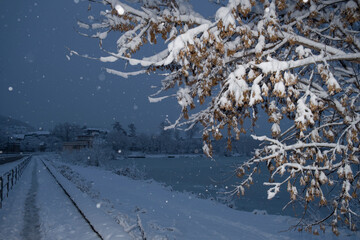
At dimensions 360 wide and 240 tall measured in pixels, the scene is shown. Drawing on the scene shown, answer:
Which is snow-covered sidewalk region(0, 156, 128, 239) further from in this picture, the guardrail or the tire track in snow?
the guardrail

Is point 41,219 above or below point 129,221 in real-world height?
above

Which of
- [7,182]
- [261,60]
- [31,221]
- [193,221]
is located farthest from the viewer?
[7,182]

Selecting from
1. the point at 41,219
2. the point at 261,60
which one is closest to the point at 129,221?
the point at 41,219

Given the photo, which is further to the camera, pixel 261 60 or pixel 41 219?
pixel 41 219

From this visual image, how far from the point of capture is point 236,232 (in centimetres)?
920

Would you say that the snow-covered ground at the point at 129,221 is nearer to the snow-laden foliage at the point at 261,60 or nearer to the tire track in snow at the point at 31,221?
the tire track in snow at the point at 31,221

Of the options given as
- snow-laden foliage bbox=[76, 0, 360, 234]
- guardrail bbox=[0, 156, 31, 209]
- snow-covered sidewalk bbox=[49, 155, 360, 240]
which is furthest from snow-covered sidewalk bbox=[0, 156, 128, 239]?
snow-laden foliage bbox=[76, 0, 360, 234]

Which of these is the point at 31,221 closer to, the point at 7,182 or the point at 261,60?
the point at 7,182

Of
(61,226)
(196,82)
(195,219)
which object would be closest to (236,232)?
(195,219)

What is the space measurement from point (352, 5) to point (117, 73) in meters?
3.28

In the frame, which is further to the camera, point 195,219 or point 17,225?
point 195,219

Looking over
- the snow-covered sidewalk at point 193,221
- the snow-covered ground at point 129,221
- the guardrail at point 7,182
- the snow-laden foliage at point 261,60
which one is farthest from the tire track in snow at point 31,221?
the snow-laden foliage at point 261,60

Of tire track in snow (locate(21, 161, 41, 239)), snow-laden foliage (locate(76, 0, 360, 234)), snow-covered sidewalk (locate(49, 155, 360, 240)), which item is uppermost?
snow-laden foliage (locate(76, 0, 360, 234))

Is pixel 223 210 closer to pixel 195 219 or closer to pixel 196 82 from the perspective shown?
pixel 195 219
